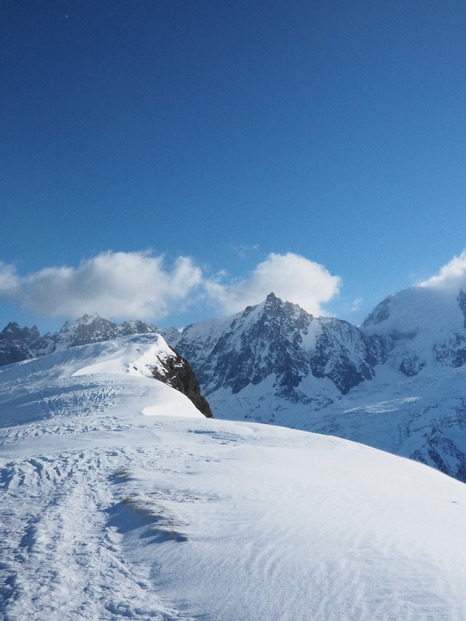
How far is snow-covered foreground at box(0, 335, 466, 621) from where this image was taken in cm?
568

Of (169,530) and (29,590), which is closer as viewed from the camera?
(29,590)

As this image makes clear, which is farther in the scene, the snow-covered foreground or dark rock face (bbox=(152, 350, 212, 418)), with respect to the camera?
dark rock face (bbox=(152, 350, 212, 418))

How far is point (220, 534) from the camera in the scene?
311 inches

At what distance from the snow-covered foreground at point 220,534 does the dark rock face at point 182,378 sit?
27.5m

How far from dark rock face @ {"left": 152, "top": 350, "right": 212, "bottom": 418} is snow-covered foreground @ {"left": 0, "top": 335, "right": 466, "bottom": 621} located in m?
27.5

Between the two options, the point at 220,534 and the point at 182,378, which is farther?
the point at 182,378

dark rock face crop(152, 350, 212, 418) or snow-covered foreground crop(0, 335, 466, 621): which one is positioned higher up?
dark rock face crop(152, 350, 212, 418)

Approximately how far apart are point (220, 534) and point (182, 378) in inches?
1566

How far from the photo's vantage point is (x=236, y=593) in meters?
5.88

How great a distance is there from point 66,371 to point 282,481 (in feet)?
107

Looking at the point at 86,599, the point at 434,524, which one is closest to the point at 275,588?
the point at 86,599

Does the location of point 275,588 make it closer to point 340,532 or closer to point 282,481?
point 340,532

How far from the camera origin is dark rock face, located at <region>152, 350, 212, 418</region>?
148 ft

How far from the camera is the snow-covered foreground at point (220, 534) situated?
5680 millimetres
